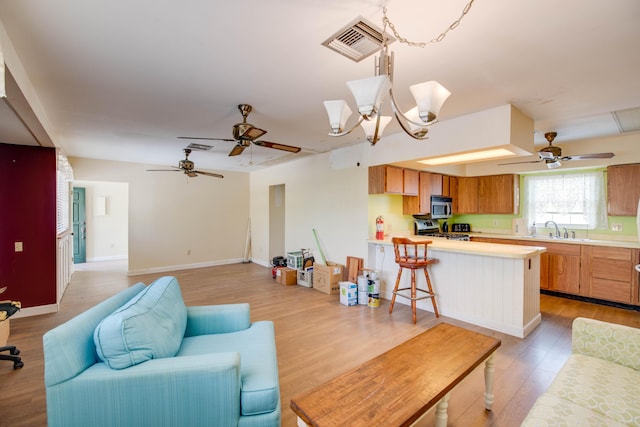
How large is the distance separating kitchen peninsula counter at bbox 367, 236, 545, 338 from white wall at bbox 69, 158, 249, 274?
520cm

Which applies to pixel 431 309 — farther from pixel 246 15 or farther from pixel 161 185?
pixel 161 185

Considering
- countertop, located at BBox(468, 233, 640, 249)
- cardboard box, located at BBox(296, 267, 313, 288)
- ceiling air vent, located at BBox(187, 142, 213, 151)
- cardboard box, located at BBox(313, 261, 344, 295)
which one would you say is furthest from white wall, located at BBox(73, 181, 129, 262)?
countertop, located at BBox(468, 233, 640, 249)

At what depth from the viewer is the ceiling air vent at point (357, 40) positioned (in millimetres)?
1735

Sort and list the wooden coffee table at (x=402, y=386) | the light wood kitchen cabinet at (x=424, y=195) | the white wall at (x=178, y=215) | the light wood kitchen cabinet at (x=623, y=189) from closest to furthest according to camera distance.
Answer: the wooden coffee table at (x=402, y=386)
the light wood kitchen cabinet at (x=623, y=189)
the light wood kitchen cabinet at (x=424, y=195)
the white wall at (x=178, y=215)

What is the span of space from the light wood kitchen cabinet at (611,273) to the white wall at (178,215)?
7012 millimetres

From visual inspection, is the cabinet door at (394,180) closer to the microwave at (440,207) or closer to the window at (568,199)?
the microwave at (440,207)

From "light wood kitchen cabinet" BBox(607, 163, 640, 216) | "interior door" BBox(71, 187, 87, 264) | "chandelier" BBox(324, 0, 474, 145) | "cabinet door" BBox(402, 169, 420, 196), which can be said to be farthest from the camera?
"interior door" BBox(71, 187, 87, 264)

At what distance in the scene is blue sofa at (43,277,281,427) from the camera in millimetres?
1337

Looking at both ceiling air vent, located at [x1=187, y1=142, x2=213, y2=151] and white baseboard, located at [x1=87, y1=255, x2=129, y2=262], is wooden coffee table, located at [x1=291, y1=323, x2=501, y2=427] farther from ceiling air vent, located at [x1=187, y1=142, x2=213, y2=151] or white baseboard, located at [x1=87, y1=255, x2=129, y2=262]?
white baseboard, located at [x1=87, y1=255, x2=129, y2=262]

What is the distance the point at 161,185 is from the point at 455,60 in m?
6.49

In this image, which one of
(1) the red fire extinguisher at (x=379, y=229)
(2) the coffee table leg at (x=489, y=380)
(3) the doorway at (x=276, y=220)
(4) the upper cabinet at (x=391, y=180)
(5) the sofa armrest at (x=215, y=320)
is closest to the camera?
(2) the coffee table leg at (x=489, y=380)

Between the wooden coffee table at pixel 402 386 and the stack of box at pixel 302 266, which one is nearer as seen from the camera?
the wooden coffee table at pixel 402 386

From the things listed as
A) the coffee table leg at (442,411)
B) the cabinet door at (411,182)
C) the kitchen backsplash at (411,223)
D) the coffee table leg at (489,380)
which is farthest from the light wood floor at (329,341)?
the cabinet door at (411,182)

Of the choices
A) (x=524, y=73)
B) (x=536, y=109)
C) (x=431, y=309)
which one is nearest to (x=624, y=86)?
(x=536, y=109)
